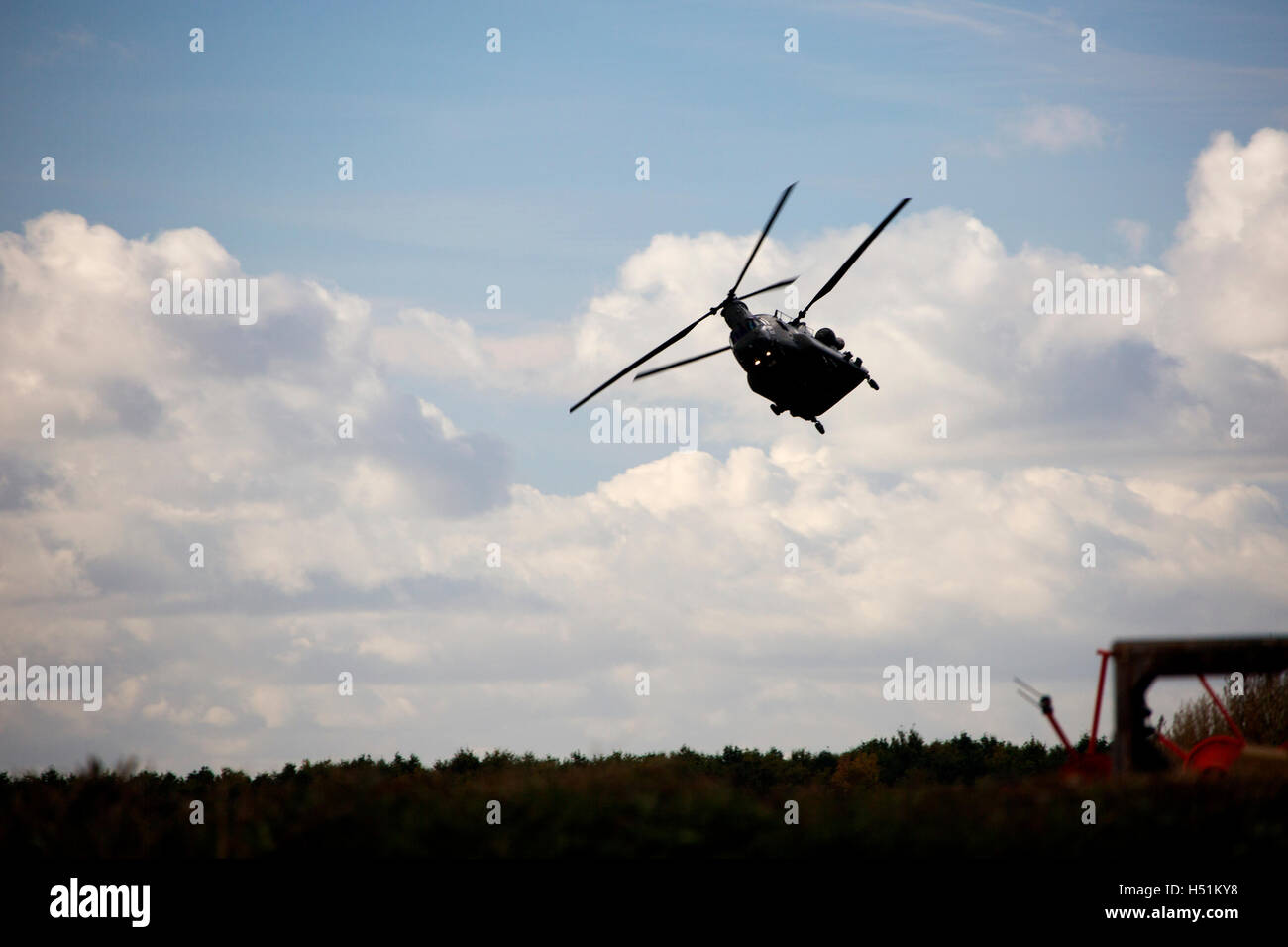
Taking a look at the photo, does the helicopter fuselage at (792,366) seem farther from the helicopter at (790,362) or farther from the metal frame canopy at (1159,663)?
the metal frame canopy at (1159,663)

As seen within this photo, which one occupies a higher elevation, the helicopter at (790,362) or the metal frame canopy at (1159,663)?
the helicopter at (790,362)

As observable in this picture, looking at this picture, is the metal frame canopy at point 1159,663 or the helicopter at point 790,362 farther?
the helicopter at point 790,362

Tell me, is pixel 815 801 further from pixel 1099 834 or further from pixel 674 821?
pixel 1099 834

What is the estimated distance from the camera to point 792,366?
111 feet

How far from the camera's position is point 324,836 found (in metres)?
15.9

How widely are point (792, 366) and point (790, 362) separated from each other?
16cm

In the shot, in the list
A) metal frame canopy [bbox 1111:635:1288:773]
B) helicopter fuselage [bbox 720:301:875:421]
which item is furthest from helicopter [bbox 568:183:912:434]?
metal frame canopy [bbox 1111:635:1288:773]

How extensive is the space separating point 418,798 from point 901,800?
280 inches

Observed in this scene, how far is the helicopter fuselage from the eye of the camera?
33688 mm

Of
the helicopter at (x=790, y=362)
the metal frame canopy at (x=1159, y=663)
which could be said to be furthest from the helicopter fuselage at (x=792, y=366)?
the metal frame canopy at (x=1159, y=663)

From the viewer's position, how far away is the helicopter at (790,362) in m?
33.6

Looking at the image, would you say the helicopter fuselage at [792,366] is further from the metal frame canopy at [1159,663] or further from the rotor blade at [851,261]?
the metal frame canopy at [1159,663]
